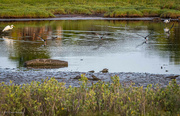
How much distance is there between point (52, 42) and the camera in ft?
92.7

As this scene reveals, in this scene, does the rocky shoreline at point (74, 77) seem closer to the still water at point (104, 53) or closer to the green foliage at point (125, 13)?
the still water at point (104, 53)

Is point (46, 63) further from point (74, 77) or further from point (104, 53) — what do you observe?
point (104, 53)

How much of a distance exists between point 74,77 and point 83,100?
4.66 metres

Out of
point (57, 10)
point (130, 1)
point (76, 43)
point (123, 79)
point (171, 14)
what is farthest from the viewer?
point (130, 1)

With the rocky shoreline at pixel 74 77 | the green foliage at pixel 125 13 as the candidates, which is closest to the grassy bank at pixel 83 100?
the rocky shoreline at pixel 74 77

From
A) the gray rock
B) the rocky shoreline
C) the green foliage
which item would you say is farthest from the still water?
the green foliage

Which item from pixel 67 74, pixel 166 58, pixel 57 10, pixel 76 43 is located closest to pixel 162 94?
pixel 67 74

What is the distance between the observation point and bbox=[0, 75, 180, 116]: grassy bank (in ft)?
30.4

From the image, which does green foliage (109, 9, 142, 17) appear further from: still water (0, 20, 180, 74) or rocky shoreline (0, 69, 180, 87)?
rocky shoreline (0, 69, 180, 87)

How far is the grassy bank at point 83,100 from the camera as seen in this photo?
30.4 ft

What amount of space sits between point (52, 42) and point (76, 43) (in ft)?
7.13

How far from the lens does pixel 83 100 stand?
32.4 feet

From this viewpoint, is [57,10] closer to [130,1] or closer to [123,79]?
[130,1]

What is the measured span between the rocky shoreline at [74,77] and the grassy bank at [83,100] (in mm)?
3477
